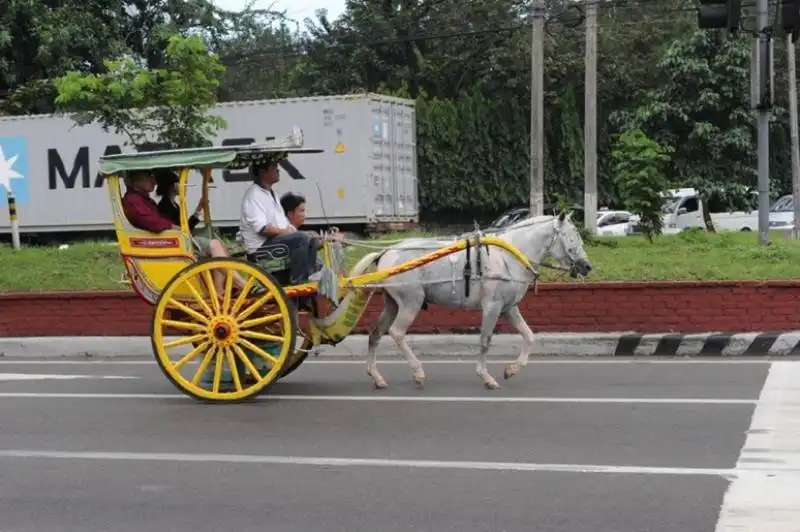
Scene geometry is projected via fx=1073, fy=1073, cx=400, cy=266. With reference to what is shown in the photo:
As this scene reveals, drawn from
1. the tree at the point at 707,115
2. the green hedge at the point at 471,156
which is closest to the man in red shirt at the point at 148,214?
the tree at the point at 707,115

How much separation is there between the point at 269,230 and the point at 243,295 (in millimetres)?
639

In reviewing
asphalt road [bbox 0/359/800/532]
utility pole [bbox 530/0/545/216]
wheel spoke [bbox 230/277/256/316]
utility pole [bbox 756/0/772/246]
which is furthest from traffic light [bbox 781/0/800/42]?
utility pole [bbox 530/0/545/216]

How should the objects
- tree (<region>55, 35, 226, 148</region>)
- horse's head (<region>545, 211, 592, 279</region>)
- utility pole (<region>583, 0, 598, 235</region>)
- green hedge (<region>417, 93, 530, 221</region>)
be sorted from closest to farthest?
horse's head (<region>545, 211, 592, 279</region>)
tree (<region>55, 35, 226, 148</region>)
utility pole (<region>583, 0, 598, 235</region>)
green hedge (<region>417, 93, 530, 221</region>)

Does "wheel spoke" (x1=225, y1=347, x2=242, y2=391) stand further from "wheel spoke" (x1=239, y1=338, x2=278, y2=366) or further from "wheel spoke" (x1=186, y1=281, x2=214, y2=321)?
"wheel spoke" (x1=186, y1=281, x2=214, y2=321)

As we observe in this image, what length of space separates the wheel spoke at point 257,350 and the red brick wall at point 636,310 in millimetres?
4019

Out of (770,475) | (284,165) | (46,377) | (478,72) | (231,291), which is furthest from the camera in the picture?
(478,72)

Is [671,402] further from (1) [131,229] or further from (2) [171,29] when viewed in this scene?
(2) [171,29]

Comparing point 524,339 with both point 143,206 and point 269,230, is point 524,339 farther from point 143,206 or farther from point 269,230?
point 143,206

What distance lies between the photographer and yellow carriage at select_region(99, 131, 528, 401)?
935 centimetres

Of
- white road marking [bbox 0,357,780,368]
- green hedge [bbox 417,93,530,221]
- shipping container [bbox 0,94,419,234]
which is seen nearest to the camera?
white road marking [bbox 0,357,780,368]

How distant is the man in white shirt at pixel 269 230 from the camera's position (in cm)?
954

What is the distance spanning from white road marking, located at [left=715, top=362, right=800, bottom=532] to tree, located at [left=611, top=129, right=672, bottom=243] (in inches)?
338

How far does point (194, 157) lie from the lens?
31.0 ft

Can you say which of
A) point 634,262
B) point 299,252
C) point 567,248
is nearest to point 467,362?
point 567,248
